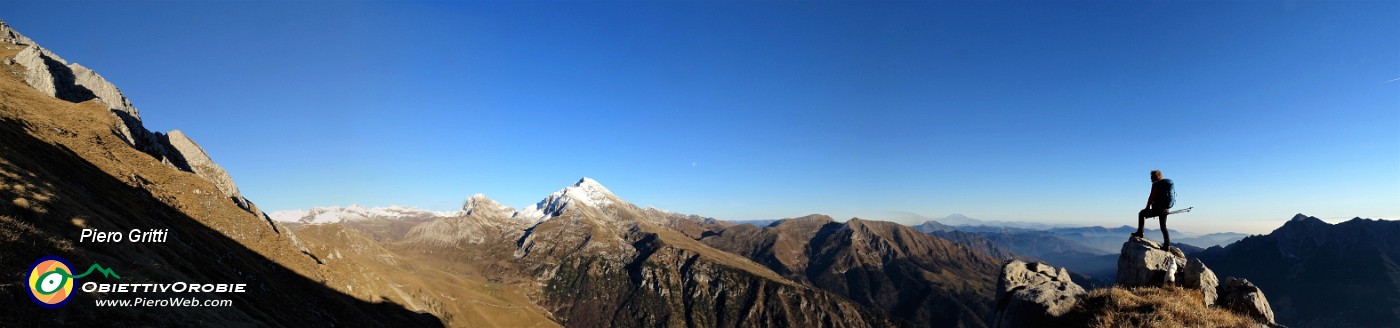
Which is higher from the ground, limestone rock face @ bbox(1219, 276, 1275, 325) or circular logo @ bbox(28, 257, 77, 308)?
circular logo @ bbox(28, 257, 77, 308)

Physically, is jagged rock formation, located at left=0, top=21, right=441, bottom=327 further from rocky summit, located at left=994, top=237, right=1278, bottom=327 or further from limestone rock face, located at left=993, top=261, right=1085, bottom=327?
limestone rock face, located at left=993, top=261, right=1085, bottom=327

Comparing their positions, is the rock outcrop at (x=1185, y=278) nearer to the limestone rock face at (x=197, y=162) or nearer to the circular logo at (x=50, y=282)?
the circular logo at (x=50, y=282)

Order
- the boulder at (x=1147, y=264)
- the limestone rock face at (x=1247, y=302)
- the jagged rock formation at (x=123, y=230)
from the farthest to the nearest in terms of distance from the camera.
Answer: the boulder at (x=1147, y=264), the jagged rock formation at (x=123, y=230), the limestone rock face at (x=1247, y=302)

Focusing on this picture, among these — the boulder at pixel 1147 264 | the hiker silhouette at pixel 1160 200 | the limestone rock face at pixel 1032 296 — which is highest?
the hiker silhouette at pixel 1160 200

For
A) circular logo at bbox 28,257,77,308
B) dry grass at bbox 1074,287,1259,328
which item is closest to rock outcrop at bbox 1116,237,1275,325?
dry grass at bbox 1074,287,1259,328

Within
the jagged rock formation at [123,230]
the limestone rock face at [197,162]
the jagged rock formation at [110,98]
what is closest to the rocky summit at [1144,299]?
the jagged rock formation at [123,230]

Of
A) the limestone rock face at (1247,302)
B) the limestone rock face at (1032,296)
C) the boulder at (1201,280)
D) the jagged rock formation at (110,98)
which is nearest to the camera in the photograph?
the limestone rock face at (1247,302)

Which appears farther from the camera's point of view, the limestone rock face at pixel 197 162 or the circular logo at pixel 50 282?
the limestone rock face at pixel 197 162
